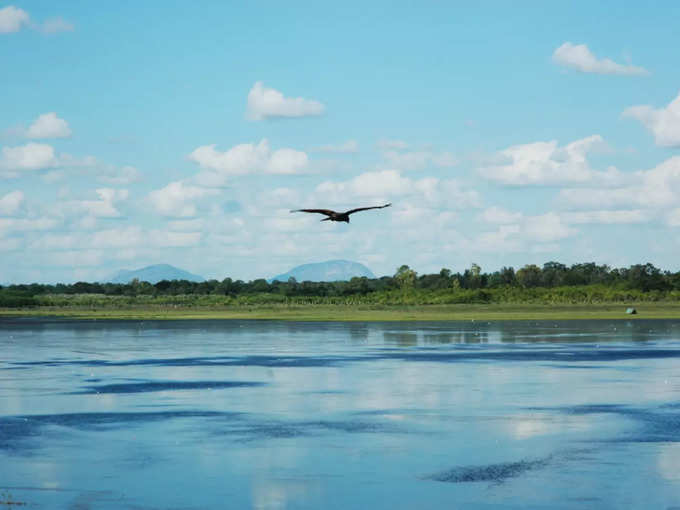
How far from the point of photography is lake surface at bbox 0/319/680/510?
17.7 metres

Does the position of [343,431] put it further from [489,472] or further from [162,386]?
[162,386]

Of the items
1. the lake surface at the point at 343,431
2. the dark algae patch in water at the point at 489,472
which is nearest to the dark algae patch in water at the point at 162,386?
the lake surface at the point at 343,431

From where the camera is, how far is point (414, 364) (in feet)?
143

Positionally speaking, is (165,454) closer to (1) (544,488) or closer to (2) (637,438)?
(1) (544,488)

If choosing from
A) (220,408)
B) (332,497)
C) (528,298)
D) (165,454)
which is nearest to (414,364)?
(220,408)

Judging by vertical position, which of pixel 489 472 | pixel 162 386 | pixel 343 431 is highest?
pixel 162 386

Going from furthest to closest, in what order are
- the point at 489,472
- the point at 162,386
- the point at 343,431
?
the point at 162,386, the point at 343,431, the point at 489,472

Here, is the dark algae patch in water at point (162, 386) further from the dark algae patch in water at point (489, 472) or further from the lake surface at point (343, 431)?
the dark algae patch in water at point (489, 472)

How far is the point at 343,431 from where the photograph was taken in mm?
24484

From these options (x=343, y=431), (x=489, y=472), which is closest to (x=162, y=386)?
(x=343, y=431)

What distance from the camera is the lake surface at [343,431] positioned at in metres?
17.7

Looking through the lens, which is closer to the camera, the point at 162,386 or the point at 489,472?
the point at 489,472

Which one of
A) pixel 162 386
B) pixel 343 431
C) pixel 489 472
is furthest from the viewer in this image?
pixel 162 386

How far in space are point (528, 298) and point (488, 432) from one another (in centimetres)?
14927
